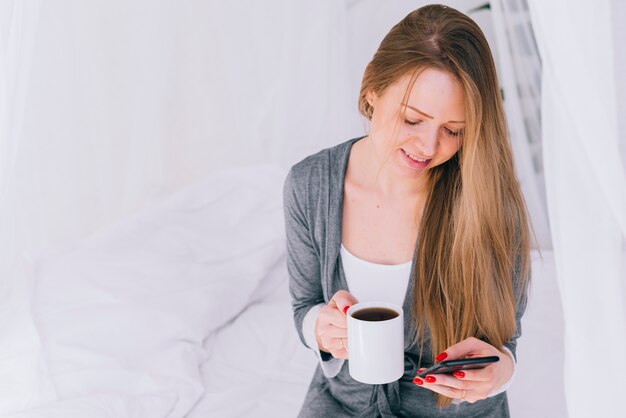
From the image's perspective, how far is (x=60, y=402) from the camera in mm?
1442

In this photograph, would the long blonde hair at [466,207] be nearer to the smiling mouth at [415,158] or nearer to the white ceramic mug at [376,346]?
the smiling mouth at [415,158]

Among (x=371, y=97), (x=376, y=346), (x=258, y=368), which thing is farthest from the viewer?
(x=258, y=368)

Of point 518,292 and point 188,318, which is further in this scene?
point 188,318

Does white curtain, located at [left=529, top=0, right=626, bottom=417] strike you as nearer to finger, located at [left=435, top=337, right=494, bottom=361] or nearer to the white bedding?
finger, located at [left=435, top=337, right=494, bottom=361]

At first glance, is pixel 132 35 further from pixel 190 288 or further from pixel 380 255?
pixel 380 255

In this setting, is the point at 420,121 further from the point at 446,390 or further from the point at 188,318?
the point at 188,318

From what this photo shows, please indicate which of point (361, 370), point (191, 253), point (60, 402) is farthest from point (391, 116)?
point (191, 253)

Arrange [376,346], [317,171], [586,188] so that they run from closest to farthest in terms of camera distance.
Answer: [586,188] < [376,346] < [317,171]

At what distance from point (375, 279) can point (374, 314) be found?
22 centimetres

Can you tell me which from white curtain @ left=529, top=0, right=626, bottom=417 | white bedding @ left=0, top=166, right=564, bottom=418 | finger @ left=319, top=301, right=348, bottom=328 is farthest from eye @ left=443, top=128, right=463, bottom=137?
white bedding @ left=0, top=166, right=564, bottom=418

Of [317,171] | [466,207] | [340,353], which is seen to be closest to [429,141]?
[466,207]

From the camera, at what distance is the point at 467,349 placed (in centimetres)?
107

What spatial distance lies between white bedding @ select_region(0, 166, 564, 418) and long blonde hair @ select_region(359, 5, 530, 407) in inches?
17.7

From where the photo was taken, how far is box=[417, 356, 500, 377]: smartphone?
975 mm
